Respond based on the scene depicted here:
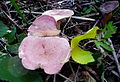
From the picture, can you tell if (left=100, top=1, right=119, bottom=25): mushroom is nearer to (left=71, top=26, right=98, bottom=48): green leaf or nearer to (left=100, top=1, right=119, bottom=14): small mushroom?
(left=100, top=1, right=119, bottom=14): small mushroom

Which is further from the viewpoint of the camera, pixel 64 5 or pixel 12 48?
pixel 64 5

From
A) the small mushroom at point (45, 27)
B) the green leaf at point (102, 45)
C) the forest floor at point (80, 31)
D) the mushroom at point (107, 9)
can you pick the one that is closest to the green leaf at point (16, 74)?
the forest floor at point (80, 31)

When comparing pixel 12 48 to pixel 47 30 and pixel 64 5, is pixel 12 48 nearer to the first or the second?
pixel 47 30

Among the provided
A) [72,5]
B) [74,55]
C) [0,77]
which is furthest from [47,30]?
[72,5]

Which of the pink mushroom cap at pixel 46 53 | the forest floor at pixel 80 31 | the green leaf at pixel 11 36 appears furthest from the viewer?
the green leaf at pixel 11 36

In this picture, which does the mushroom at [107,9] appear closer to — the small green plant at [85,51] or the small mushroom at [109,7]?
the small mushroom at [109,7]

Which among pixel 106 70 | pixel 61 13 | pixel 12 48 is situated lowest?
pixel 106 70

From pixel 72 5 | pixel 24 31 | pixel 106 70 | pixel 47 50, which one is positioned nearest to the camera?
pixel 47 50
